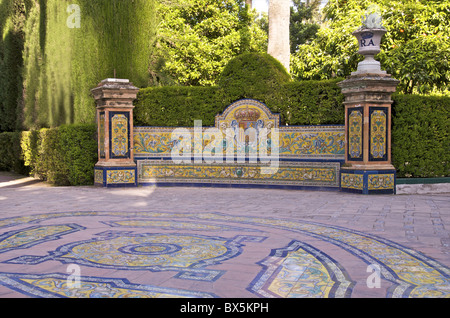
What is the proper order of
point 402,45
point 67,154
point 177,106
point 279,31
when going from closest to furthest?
point 177,106, point 67,154, point 279,31, point 402,45

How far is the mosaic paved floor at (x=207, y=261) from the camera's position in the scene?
3137 millimetres

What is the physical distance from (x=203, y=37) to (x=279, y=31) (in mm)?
7983

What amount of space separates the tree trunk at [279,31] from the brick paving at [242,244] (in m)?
6.04

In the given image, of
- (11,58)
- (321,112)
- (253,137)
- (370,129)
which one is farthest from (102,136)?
(11,58)

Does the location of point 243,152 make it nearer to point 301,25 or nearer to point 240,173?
point 240,173

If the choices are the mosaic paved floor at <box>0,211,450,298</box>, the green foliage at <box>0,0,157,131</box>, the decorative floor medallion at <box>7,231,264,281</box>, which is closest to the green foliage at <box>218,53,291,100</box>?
the green foliage at <box>0,0,157,131</box>

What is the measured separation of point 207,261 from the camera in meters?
3.92

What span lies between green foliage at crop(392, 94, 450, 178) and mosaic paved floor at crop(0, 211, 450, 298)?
14.9 feet

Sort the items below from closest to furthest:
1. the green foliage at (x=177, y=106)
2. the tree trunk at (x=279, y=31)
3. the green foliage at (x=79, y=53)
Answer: the green foliage at (x=177, y=106), the green foliage at (x=79, y=53), the tree trunk at (x=279, y=31)

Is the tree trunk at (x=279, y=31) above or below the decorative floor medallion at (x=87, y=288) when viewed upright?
above

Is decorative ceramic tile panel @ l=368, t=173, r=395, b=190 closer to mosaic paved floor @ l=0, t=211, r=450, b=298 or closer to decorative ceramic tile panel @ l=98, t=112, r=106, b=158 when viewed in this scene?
mosaic paved floor @ l=0, t=211, r=450, b=298

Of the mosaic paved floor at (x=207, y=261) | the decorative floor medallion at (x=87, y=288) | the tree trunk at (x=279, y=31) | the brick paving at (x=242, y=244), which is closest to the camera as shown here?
the decorative floor medallion at (x=87, y=288)

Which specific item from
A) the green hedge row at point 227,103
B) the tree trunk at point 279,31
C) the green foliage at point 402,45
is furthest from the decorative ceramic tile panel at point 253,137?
the green foliage at point 402,45

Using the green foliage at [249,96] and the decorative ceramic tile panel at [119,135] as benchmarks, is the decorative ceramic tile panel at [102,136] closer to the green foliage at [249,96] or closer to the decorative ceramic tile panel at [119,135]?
the decorative ceramic tile panel at [119,135]
